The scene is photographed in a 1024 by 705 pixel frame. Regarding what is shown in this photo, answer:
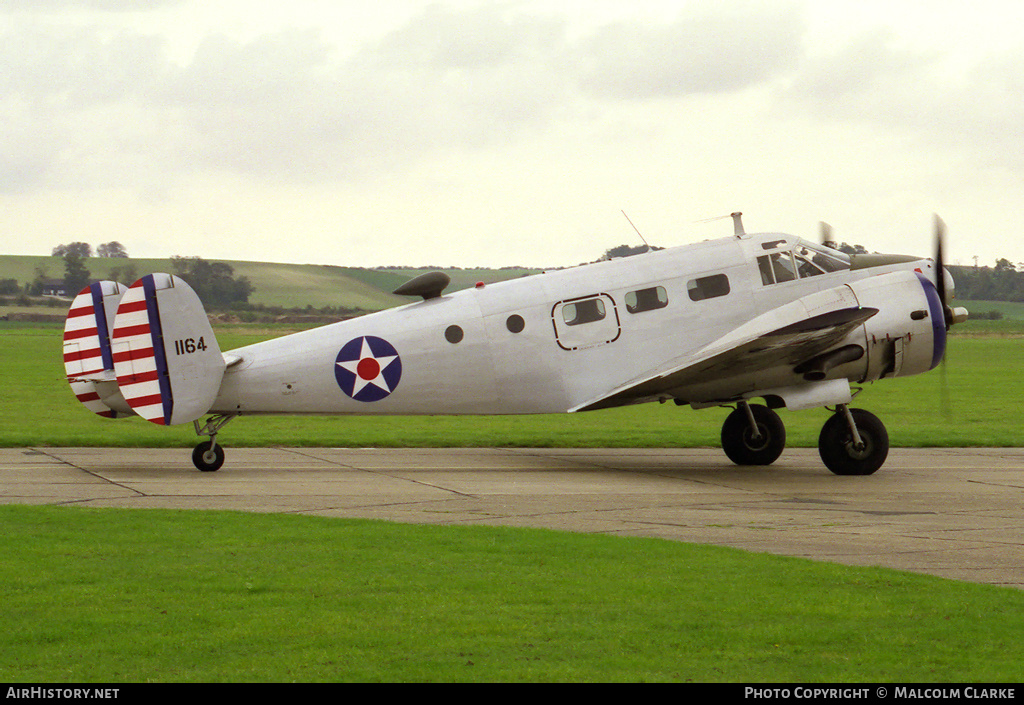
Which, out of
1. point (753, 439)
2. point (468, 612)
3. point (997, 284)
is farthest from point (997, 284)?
point (468, 612)

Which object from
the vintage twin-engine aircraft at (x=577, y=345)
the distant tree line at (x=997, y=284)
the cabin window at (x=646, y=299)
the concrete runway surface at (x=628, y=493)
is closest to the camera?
the concrete runway surface at (x=628, y=493)

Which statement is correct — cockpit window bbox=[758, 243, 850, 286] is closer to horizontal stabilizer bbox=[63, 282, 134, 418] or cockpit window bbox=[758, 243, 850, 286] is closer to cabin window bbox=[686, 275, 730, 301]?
cabin window bbox=[686, 275, 730, 301]

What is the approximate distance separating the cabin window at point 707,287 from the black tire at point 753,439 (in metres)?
2.61

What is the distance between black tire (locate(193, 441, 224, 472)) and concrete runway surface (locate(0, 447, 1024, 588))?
6.4 inches

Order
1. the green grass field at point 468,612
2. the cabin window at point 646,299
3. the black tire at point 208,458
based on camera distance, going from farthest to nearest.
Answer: the cabin window at point 646,299
the black tire at point 208,458
the green grass field at point 468,612

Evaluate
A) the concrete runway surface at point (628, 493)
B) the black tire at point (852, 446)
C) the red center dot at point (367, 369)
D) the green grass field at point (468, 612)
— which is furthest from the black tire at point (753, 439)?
the green grass field at point (468, 612)

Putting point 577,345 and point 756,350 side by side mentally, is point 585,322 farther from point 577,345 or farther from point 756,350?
point 756,350

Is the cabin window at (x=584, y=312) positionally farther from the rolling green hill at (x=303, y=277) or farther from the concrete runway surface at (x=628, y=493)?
the rolling green hill at (x=303, y=277)

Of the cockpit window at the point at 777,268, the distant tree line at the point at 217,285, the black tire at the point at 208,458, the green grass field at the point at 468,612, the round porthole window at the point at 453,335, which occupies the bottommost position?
the green grass field at the point at 468,612

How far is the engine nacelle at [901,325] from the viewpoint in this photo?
1959 centimetres

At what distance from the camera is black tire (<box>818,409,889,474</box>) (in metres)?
20.0

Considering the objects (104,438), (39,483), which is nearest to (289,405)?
(39,483)
